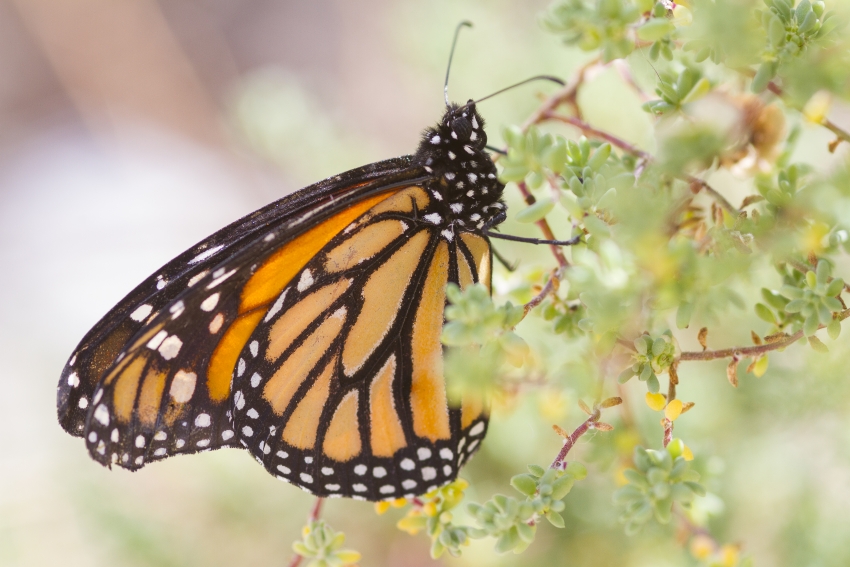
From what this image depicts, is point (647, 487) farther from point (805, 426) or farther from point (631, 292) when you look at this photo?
point (805, 426)

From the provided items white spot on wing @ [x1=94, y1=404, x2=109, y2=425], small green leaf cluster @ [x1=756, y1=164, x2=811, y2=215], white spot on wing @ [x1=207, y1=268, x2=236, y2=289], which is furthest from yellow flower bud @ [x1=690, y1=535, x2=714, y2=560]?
white spot on wing @ [x1=94, y1=404, x2=109, y2=425]

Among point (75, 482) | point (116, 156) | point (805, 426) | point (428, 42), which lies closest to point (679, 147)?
point (805, 426)

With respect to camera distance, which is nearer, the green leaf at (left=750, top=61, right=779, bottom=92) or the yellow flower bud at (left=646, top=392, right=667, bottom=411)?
the green leaf at (left=750, top=61, right=779, bottom=92)

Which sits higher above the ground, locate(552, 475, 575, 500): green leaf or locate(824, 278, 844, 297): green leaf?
locate(824, 278, 844, 297): green leaf

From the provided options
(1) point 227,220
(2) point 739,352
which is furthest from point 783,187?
(1) point 227,220

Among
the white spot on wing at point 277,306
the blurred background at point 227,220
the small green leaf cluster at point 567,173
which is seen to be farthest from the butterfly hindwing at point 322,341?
the small green leaf cluster at point 567,173

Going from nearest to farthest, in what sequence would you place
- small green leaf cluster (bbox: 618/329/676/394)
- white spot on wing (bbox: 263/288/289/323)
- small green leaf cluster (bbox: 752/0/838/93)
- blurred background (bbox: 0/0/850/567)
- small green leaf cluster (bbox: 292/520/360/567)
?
small green leaf cluster (bbox: 752/0/838/93), small green leaf cluster (bbox: 618/329/676/394), small green leaf cluster (bbox: 292/520/360/567), white spot on wing (bbox: 263/288/289/323), blurred background (bbox: 0/0/850/567)

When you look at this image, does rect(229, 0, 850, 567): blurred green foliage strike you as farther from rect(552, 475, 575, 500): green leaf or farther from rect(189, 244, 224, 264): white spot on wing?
rect(189, 244, 224, 264): white spot on wing
